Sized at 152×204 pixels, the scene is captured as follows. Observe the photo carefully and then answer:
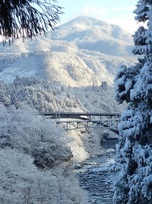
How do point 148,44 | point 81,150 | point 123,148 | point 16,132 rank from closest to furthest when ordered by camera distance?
point 148,44 < point 123,148 < point 16,132 < point 81,150

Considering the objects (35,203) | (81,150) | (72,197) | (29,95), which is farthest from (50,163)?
(29,95)

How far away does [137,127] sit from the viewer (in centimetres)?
809

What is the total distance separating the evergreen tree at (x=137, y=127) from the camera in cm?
773

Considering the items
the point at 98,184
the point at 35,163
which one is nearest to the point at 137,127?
the point at 35,163

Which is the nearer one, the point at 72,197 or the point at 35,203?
the point at 35,203

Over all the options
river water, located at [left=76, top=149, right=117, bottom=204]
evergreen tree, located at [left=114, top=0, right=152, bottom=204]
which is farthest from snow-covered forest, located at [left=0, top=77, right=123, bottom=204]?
evergreen tree, located at [left=114, top=0, right=152, bottom=204]

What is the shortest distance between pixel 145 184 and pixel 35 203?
17.5 m

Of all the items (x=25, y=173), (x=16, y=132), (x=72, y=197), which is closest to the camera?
(x=25, y=173)

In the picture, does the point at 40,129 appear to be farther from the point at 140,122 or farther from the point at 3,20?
the point at 3,20

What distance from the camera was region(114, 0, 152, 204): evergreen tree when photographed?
773 cm

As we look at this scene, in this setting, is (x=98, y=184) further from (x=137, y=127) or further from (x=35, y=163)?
(x=137, y=127)

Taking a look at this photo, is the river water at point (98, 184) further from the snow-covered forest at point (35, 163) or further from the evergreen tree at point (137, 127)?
the evergreen tree at point (137, 127)

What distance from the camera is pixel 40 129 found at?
42.2 metres

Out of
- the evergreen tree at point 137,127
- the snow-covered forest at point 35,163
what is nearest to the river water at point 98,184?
the snow-covered forest at point 35,163
